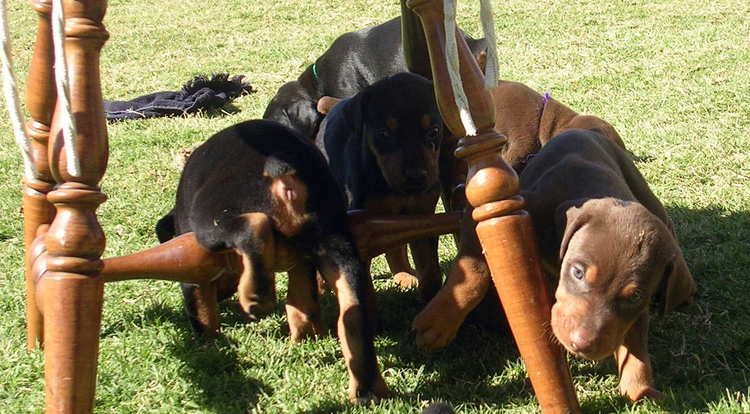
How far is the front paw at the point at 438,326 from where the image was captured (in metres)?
2.94

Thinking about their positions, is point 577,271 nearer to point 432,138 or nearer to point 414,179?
point 414,179

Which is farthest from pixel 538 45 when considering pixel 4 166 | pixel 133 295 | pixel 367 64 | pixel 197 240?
pixel 197 240

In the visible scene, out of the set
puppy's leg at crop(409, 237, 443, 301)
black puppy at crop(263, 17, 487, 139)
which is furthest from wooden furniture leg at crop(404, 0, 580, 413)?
black puppy at crop(263, 17, 487, 139)

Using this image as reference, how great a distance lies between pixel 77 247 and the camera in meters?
2.34

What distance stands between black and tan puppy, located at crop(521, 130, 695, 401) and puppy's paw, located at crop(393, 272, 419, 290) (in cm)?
114

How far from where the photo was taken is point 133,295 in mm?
4039

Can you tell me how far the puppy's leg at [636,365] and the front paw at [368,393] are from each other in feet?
2.63

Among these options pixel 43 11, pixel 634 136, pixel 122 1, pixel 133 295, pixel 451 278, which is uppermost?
pixel 43 11

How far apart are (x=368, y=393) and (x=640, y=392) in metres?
0.89

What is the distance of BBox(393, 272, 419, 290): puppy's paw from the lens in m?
4.20

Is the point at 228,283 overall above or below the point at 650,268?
below

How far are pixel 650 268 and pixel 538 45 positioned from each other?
814cm

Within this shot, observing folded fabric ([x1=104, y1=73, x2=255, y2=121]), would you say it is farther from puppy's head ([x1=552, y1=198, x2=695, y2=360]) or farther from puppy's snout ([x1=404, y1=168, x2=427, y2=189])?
puppy's head ([x1=552, y1=198, x2=695, y2=360])

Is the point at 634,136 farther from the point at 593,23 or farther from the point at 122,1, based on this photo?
the point at 122,1
